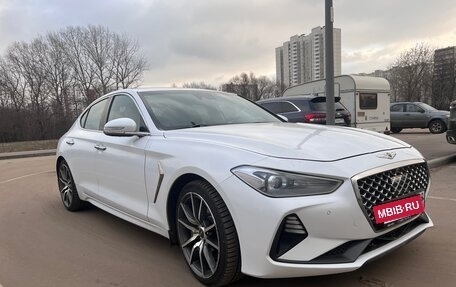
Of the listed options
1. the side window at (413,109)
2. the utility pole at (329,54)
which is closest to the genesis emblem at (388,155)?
the utility pole at (329,54)

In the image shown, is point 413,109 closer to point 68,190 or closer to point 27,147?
point 68,190

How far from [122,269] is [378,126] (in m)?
12.8

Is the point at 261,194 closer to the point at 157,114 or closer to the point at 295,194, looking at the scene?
the point at 295,194

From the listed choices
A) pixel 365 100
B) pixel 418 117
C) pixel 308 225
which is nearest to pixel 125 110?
pixel 308 225

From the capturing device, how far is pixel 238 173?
2.99 meters

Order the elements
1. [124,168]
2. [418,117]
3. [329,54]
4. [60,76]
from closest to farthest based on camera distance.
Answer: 1. [124,168]
2. [329,54]
3. [418,117]
4. [60,76]

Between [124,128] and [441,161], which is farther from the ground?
[124,128]

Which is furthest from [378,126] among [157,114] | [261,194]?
[261,194]

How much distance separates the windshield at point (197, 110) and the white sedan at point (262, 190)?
19 mm

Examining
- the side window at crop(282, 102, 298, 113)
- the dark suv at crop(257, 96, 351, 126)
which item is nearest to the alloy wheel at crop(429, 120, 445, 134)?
the dark suv at crop(257, 96, 351, 126)

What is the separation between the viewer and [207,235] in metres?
3.33

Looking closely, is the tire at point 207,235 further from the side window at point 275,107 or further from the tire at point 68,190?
the side window at point 275,107

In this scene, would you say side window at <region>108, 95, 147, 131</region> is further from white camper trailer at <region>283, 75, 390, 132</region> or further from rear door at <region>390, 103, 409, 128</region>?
rear door at <region>390, 103, 409, 128</region>

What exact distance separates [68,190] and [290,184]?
162 inches
